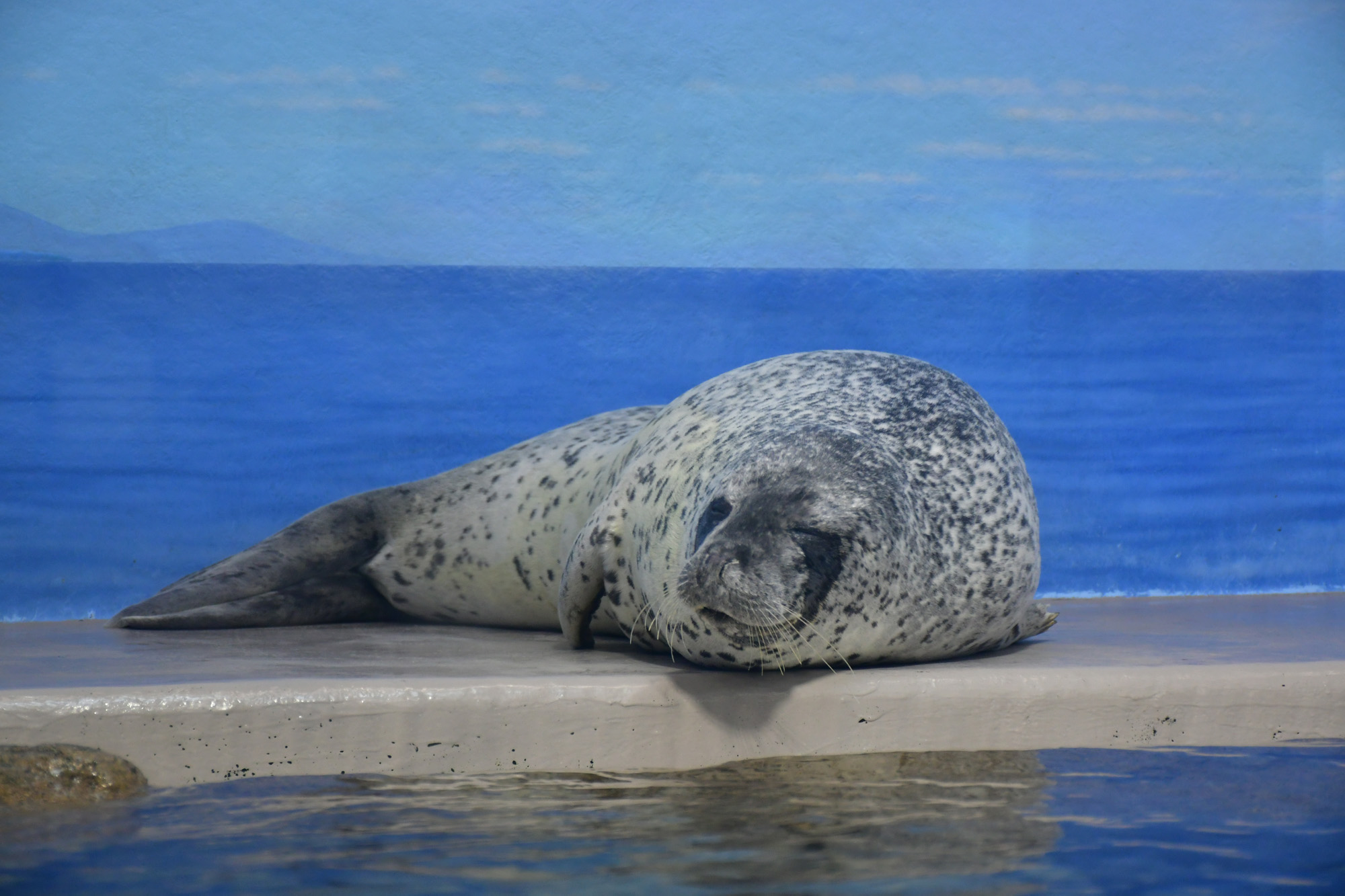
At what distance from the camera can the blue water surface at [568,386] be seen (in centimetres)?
530

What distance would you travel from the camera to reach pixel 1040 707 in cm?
290

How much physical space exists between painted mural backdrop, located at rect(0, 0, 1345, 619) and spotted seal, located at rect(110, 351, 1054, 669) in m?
1.00

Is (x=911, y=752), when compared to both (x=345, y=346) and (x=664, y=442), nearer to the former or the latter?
(x=664, y=442)

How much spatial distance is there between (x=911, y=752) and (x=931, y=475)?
2.68ft

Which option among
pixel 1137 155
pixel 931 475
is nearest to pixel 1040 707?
pixel 931 475

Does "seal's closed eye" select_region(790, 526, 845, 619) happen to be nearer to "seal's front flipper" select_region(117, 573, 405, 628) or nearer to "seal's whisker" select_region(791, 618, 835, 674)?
"seal's whisker" select_region(791, 618, 835, 674)

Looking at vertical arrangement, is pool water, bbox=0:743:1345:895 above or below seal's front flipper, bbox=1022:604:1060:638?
below

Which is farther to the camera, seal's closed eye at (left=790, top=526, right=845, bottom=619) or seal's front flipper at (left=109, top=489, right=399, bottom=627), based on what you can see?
seal's front flipper at (left=109, top=489, right=399, bottom=627)

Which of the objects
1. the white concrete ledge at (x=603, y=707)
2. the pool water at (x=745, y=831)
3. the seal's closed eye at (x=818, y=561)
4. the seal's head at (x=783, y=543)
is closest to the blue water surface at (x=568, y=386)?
the white concrete ledge at (x=603, y=707)

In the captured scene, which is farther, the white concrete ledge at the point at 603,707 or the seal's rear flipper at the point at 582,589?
the seal's rear flipper at the point at 582,589

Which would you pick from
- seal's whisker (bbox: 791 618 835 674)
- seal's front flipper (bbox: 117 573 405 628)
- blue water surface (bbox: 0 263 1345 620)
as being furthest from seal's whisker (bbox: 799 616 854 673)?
blue water surface (bbox: 0 263 1345 620)

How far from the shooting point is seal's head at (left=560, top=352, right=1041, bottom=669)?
278cm

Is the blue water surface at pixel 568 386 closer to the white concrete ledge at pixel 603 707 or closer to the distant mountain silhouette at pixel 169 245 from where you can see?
the distant mountain silhouette at pixel 169 245

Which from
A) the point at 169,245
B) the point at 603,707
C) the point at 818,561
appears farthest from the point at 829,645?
the point at 169,245
